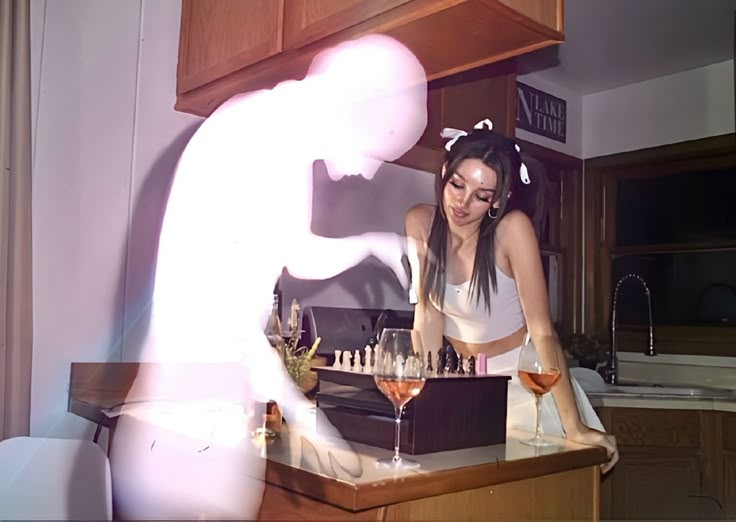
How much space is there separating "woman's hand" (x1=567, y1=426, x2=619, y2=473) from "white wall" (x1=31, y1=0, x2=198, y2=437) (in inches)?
47.0

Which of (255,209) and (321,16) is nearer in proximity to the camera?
(321,16)

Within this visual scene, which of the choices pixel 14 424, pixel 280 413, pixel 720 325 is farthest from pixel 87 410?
pixel 720 325

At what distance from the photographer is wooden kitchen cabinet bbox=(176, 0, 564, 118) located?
4.46 feet

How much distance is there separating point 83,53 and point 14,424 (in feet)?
3.13

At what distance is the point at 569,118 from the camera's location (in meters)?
3.04

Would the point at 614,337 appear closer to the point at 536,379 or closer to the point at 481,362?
the point at 481,362

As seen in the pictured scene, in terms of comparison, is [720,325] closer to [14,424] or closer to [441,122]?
[441,122]

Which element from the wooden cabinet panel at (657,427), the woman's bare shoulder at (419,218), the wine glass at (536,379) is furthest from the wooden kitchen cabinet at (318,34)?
the wooden cabinet panel at (657,427)

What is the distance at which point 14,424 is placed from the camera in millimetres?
1561

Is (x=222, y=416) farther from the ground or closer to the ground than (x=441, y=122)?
closer to the ground

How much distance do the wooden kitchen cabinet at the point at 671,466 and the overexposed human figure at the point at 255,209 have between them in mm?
1210

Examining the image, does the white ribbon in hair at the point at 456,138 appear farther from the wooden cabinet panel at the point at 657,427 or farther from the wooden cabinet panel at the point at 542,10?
the wooden cabinet panel at the point at 657,427

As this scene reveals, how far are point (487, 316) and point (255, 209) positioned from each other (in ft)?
2.29

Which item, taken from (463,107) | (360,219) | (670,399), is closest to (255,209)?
(360,219)
